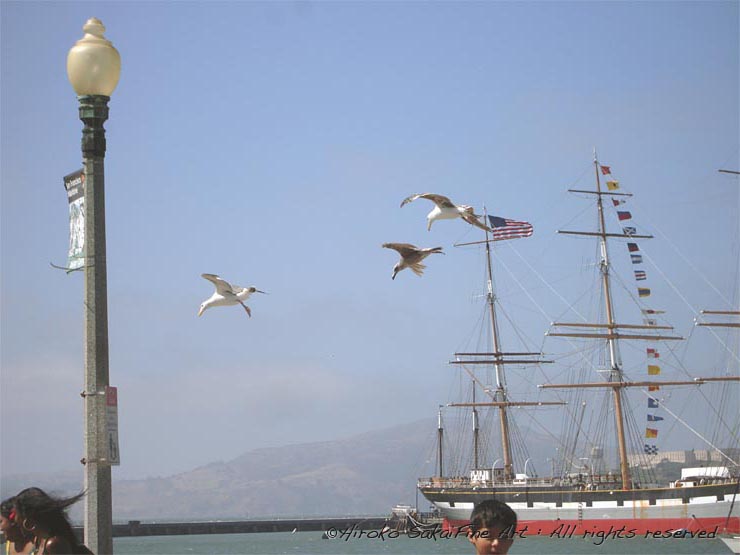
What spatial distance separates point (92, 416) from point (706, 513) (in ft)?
241

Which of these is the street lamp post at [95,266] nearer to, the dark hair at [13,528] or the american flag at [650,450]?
the dark hair at [13,528]

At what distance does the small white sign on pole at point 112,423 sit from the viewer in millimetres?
9492

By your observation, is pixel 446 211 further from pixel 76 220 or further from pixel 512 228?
pixel 512 228

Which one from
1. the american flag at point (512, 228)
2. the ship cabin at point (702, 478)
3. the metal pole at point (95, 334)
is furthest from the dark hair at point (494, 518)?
the ship cabin at point (702, 478)

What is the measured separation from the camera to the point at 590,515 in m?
85.9

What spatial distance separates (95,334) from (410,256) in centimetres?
773

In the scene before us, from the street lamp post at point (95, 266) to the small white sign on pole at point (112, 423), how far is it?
0.03m

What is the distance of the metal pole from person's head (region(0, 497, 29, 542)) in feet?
6.37

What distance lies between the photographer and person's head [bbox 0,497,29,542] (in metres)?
6.94

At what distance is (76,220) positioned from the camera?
10031 mm

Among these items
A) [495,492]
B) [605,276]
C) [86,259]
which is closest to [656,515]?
[495,492]

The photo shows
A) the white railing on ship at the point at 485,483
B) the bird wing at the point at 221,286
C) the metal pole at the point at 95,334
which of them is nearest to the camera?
the metal pole at the point at 95,334

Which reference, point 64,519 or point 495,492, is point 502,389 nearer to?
point 495,492

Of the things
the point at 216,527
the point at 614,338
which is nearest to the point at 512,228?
the point at 614,338
